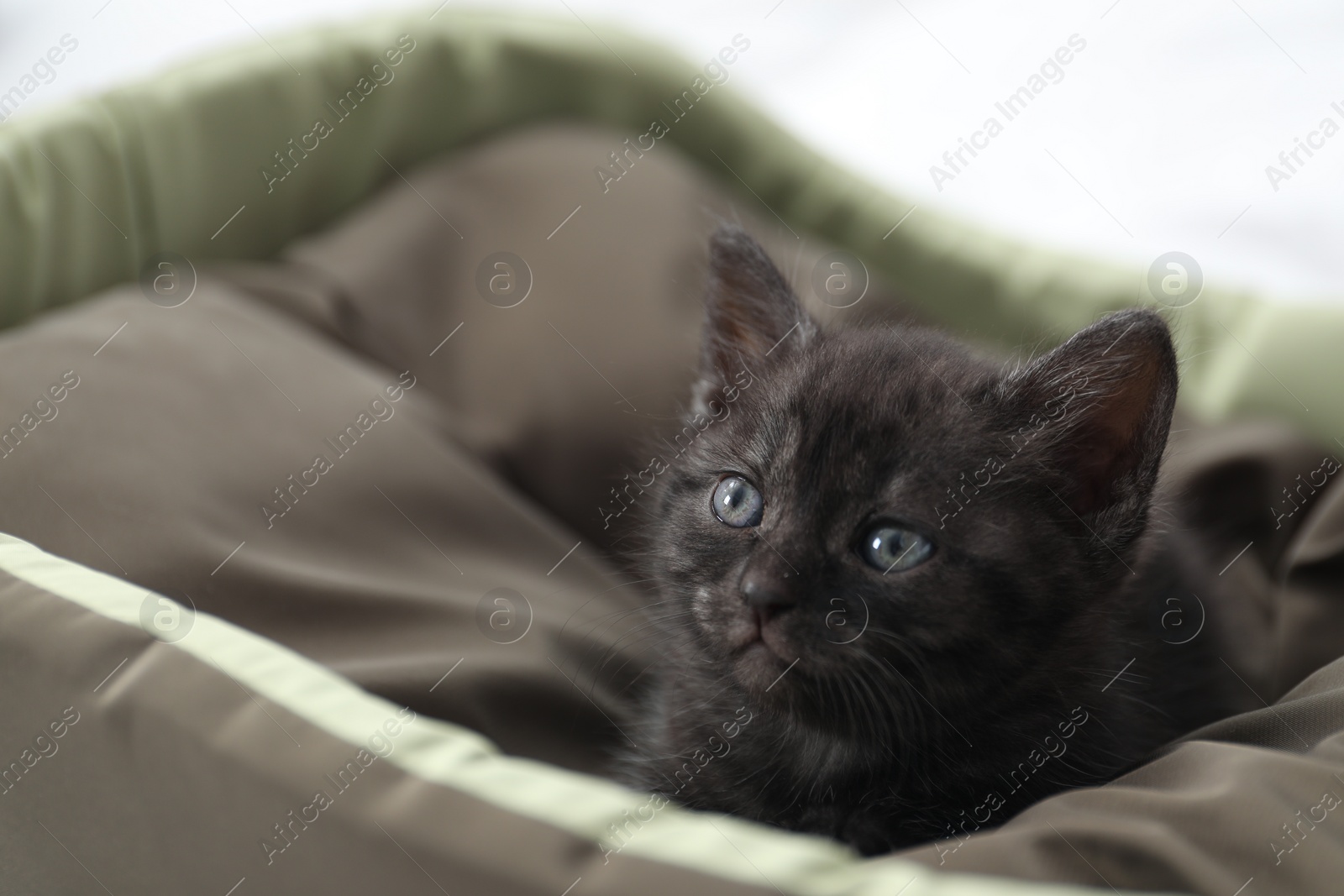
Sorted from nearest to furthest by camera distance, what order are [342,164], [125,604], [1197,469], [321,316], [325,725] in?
[325,725]
[125,604]
[1197,469]
[321,316]
[342,164]

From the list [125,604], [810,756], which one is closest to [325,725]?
[125,604]

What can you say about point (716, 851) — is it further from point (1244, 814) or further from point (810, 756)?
point (1244, 814)

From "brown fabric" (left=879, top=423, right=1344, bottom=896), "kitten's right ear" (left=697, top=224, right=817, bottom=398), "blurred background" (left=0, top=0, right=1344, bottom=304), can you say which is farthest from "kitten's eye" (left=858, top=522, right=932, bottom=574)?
"blurred background" (left=0, top=0, right=1344, bottom=304)

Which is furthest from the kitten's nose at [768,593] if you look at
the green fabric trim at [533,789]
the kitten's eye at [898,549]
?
the green fabric trim at [533,789]

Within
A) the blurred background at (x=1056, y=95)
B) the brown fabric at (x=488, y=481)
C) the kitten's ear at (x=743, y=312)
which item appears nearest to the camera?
the brown fabric at (x=488, y=481)

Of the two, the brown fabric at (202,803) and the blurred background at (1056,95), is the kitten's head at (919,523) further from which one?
the blurred background at (1056,95)

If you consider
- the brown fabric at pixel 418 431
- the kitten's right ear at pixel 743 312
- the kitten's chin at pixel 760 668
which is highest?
the kitten's right ear at pixel 743 312
